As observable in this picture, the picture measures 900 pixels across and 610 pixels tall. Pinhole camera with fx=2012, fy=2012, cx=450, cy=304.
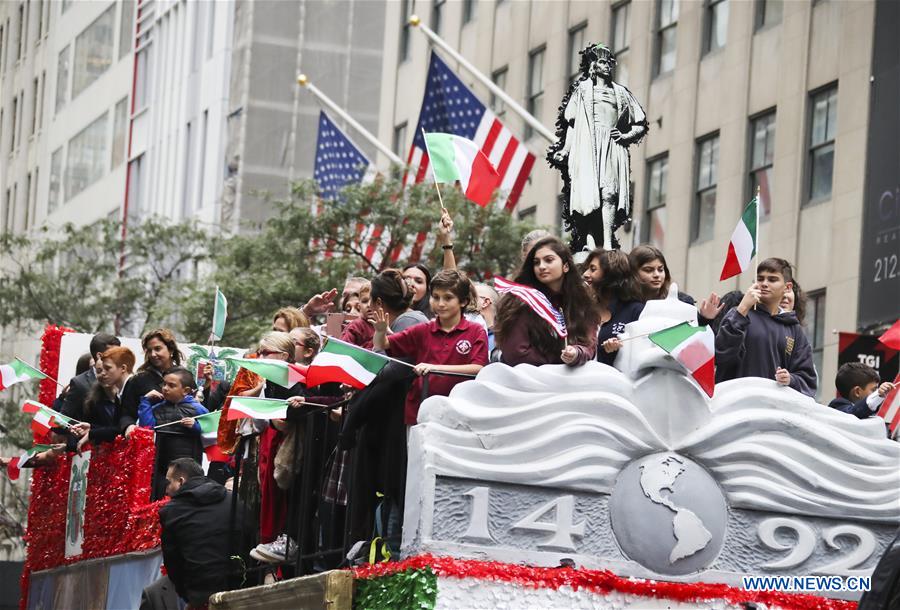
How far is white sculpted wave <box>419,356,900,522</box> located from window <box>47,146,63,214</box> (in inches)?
2581

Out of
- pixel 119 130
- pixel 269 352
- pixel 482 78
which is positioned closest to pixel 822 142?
pixel 482 78

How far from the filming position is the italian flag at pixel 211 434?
50.8 feet

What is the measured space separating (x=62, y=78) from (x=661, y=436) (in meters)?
68.0

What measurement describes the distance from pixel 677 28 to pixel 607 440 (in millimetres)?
27850

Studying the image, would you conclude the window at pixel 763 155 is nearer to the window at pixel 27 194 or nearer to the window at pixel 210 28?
the window at pixel 210 28

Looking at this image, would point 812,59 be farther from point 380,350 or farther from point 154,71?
point 154,71

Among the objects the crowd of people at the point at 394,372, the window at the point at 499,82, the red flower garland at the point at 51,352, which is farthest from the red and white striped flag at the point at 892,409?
the window at the point at 499,82

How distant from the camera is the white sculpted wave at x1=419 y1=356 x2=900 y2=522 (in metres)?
11.4

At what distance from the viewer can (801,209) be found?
3359 cm

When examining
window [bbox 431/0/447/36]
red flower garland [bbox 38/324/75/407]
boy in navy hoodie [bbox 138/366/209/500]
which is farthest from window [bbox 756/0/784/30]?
boy in navy hoodie [bbox 138/366/209/500]

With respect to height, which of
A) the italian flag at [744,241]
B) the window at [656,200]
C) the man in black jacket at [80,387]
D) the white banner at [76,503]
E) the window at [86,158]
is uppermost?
the window at [86,158]

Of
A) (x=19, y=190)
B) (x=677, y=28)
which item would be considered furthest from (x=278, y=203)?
(x=19, y=190)

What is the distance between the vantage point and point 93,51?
2916 inches

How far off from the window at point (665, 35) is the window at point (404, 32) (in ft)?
42.1
